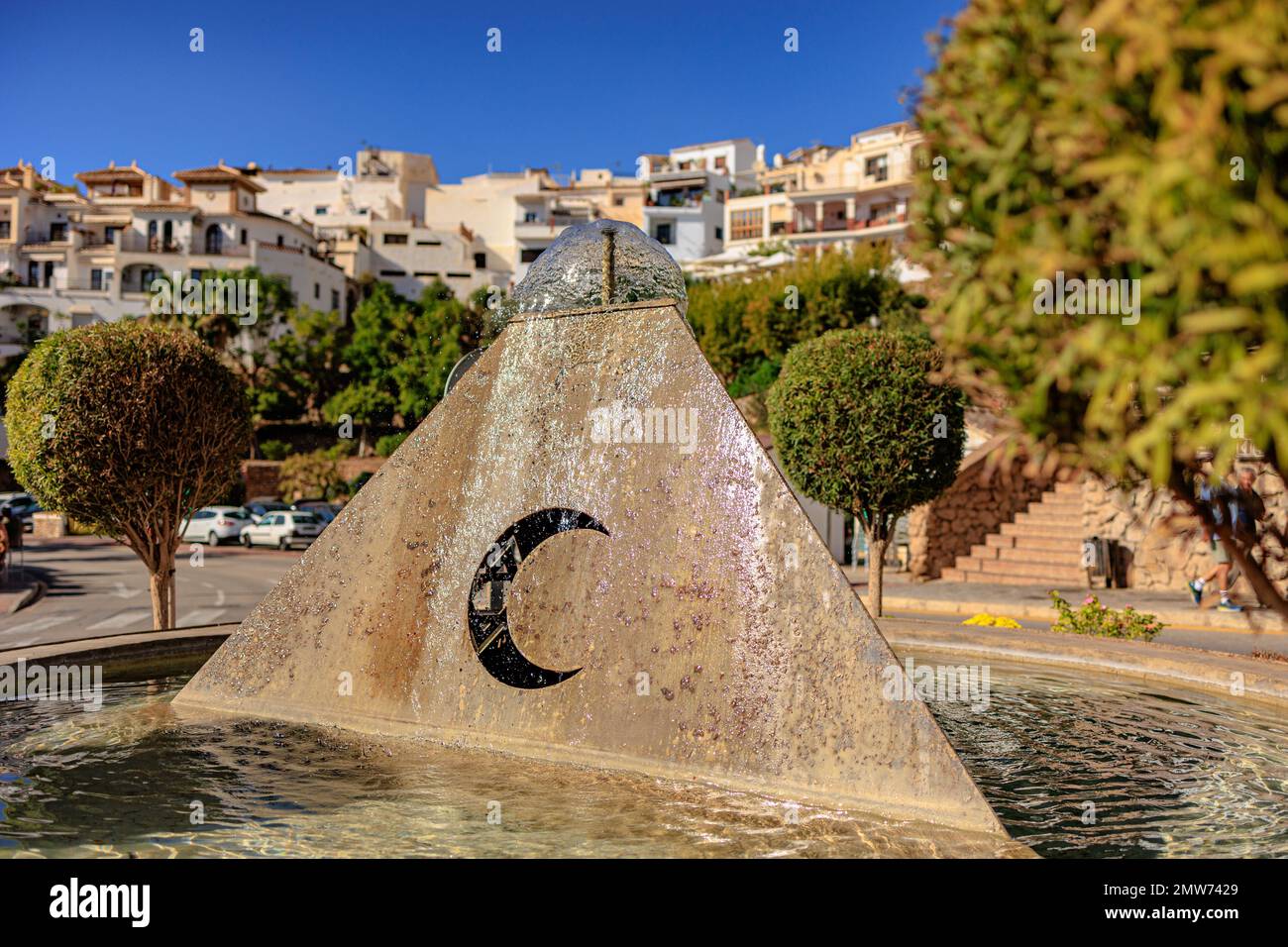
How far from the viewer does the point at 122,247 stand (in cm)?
6375

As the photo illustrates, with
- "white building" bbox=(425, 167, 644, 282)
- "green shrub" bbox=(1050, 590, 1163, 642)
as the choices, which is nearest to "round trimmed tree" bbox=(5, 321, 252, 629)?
"green shrub" bbox=(1050, 590, 1163, 642)

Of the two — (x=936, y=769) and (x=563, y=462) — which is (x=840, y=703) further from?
(x=563, y=462)

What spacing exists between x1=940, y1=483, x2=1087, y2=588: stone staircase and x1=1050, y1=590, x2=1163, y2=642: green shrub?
10.6 meters

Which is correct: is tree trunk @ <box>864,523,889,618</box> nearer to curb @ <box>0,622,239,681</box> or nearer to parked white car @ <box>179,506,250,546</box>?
curb @ <box>0,622,239,681</box>

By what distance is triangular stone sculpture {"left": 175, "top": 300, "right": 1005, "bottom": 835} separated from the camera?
5793mm

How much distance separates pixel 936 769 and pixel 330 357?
56054 mm

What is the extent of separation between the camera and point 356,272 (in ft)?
253

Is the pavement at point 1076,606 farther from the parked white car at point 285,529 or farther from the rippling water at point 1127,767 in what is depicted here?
the parked white car at point 285,529

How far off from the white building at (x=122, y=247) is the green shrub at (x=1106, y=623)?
5866 centimetres

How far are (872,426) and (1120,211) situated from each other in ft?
37.2

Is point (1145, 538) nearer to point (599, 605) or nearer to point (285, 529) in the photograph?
point (599, 605)

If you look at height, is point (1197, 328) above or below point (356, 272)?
below

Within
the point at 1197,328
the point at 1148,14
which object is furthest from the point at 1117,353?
the point at 1148,14
